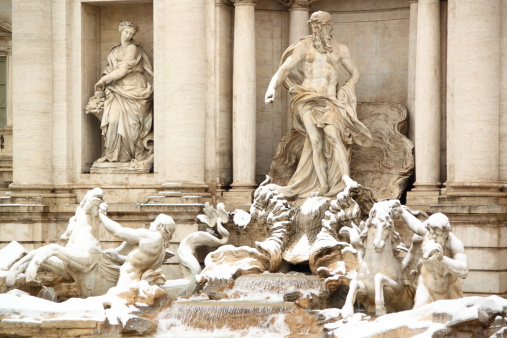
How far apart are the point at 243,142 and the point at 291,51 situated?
1953mm

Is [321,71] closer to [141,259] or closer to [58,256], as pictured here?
[141,259]

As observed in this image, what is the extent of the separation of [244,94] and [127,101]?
2.36m

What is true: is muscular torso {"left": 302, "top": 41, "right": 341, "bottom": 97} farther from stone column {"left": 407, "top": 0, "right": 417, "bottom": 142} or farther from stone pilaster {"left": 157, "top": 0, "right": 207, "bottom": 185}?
stone pilaster {"left": 157, "top": 0, "right": 207, "bottom": 185}

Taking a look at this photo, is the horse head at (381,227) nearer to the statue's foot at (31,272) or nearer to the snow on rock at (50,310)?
the snow on rock at (50,310)

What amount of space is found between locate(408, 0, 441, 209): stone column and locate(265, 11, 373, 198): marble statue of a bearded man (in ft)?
3.39

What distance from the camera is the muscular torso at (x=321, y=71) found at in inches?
1027

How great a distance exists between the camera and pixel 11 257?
24328 millimetres

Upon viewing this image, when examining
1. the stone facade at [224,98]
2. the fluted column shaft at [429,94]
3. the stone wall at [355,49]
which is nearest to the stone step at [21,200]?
the stone facade at [224,98]

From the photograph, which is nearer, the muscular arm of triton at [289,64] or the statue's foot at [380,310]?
the statue's foot at [380,310]

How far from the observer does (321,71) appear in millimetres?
26094

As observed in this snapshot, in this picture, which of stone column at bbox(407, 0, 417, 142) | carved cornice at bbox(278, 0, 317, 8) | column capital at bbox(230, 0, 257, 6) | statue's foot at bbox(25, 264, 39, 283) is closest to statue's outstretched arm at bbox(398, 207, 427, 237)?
stone column at bbox(407, 0, 417, 142)

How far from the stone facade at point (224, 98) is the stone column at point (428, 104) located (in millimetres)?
18

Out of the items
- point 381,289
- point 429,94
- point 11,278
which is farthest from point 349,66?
point 11,278

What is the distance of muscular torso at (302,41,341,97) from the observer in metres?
26.1
